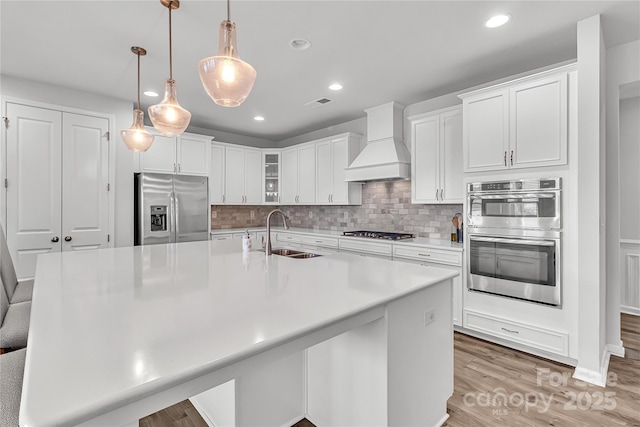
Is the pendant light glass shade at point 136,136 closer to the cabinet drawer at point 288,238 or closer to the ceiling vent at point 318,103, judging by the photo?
the ceiling vent at point 318,103

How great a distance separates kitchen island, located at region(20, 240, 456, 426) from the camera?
73 centimetres

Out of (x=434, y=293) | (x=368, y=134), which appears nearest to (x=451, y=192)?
(x=368, y=134)

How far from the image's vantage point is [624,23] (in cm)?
231

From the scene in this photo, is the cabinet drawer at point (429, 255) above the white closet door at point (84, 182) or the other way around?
the other way around

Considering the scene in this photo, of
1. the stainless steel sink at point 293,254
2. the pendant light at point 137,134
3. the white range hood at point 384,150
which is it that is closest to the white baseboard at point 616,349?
the white range hood at point 384,150

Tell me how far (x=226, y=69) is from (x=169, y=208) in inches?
127

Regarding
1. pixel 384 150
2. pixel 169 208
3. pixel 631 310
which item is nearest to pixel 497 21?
pixel 384 150


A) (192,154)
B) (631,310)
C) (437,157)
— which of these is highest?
(192,154)

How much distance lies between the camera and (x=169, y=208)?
14.3 ft

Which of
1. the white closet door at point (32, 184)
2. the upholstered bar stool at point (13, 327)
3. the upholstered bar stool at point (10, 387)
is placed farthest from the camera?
the white closet door at point (32, 184)

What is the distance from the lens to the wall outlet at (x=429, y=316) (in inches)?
64.9

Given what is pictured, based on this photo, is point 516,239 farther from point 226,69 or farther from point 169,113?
point 169,113

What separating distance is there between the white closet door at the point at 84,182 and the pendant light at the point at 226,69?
117 inches

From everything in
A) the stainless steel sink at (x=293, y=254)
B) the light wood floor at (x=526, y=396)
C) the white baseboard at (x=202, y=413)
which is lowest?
the light wood floor at (x=526, y=396)
